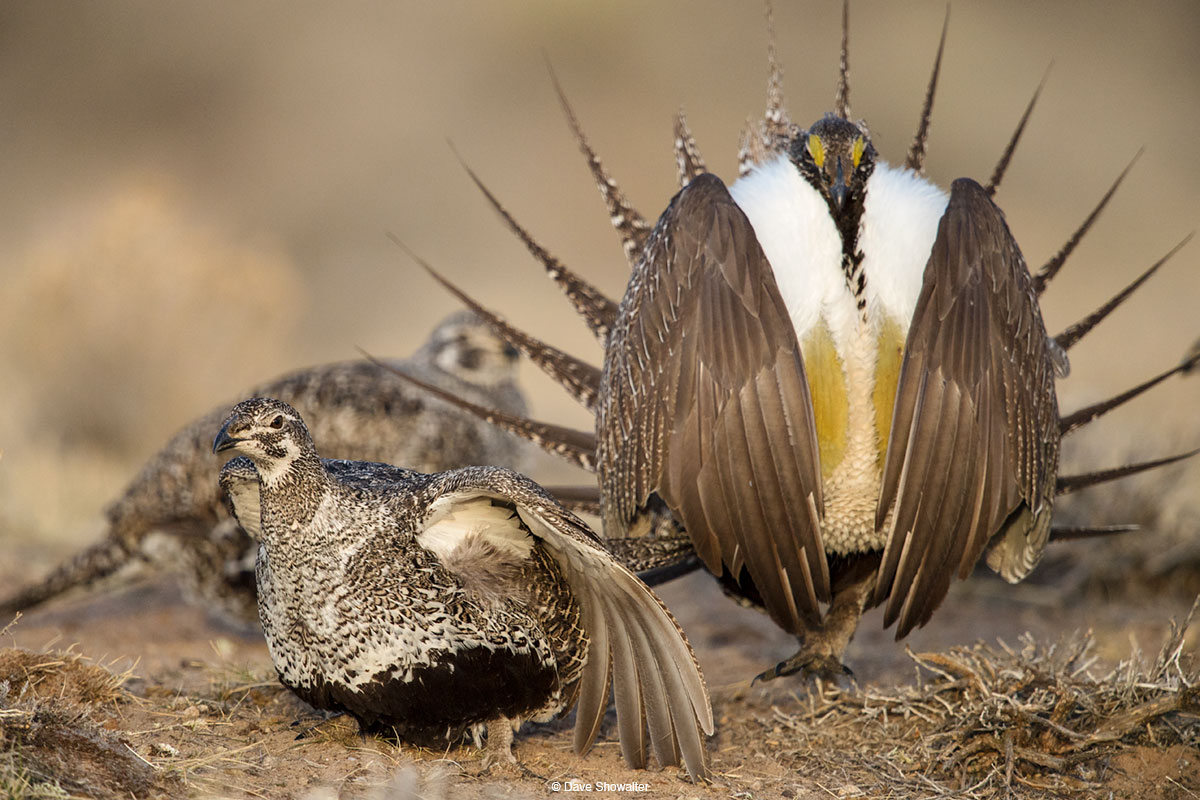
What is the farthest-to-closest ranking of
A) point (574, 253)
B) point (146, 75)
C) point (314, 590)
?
point (146, 75) < point (574, 253) < point (314, 590)

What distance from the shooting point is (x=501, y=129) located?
17562 mm

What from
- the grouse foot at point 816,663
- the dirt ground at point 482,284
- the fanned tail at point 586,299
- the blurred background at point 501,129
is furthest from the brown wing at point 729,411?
the blurred background at point 501,129

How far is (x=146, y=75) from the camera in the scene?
17.8 metres

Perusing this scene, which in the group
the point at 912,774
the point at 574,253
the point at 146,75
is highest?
the point at 146,75

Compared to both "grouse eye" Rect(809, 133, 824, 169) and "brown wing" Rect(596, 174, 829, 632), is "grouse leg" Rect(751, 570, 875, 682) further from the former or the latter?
"grouse eye" Rect(809, 133, 824, 169)

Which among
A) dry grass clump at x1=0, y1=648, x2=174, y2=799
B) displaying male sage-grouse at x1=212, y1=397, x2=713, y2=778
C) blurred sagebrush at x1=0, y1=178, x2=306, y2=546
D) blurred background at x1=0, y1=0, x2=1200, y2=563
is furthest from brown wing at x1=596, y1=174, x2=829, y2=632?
blurred background at x1=0, y1=0, x2=1200, y2=563

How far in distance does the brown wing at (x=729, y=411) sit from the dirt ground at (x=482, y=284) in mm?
639

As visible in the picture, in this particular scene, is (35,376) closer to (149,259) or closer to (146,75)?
(149,259)

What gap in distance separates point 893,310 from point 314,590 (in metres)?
1.73

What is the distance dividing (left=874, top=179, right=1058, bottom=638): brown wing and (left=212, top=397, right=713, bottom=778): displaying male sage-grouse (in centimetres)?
67

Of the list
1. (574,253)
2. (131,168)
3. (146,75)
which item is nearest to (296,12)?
(146,75)

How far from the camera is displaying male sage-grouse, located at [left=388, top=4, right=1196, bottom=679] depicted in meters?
3.24

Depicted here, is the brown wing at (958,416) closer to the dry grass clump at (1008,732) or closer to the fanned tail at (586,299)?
the dry grass clump at (1008,732)

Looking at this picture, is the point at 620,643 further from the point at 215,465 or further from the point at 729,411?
the point at 215,465
